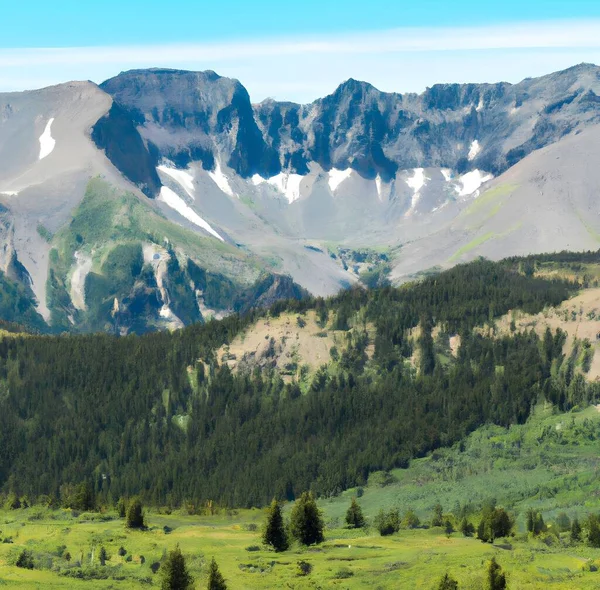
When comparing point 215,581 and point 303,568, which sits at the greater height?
point 303,568

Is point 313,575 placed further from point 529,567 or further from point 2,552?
point 2,552

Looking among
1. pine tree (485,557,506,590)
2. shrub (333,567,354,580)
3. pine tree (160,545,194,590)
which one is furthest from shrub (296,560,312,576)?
pine tree (485,557,506,590)

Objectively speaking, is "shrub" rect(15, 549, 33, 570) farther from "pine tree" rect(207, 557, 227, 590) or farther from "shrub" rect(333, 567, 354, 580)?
"shrub" rect(333, 567, 354, 580)

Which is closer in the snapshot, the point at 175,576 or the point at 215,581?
the point at 215,581

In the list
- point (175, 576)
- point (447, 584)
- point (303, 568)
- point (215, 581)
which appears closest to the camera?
point (447, 584)

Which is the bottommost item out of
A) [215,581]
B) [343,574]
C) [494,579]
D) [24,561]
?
[343,574]

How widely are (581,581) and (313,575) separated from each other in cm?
3726

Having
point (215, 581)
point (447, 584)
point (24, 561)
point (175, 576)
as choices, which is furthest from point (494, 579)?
point (24, 561)

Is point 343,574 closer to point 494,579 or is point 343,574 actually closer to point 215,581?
point 215,581

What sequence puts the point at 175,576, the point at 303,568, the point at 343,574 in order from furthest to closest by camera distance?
1. the point at 303,568
2. the point at 343,574
3. the point at 175,576

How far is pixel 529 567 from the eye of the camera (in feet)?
615

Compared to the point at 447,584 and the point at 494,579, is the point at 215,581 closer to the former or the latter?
the point at 447,584

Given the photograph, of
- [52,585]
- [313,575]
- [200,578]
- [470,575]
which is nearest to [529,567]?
[470,575]

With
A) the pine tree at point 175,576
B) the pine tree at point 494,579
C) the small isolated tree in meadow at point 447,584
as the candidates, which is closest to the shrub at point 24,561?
the pine tree at point 175,576
